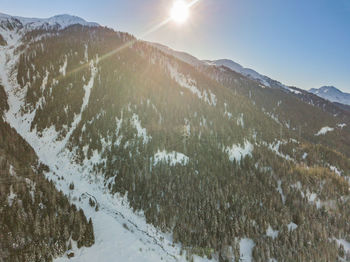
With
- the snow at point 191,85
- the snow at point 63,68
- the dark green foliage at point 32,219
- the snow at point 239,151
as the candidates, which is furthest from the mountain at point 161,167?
the snow at point 191,85

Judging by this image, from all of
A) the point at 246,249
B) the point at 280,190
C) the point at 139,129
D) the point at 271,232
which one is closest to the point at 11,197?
the point at 139,129

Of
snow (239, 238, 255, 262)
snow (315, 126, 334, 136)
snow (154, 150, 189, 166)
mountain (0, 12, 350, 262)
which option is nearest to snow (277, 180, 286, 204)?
mountain (0, 12, 350, 262)

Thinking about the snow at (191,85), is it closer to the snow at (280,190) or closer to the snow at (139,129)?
the snow at (139,129)

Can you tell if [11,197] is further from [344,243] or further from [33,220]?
[344,243]

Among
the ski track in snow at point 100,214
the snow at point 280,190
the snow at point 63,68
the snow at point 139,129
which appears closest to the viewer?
the ski track in snow at point 100,214

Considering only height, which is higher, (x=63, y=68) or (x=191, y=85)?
(x=191, y=85)

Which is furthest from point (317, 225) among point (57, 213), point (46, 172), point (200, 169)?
point (46, 172)
